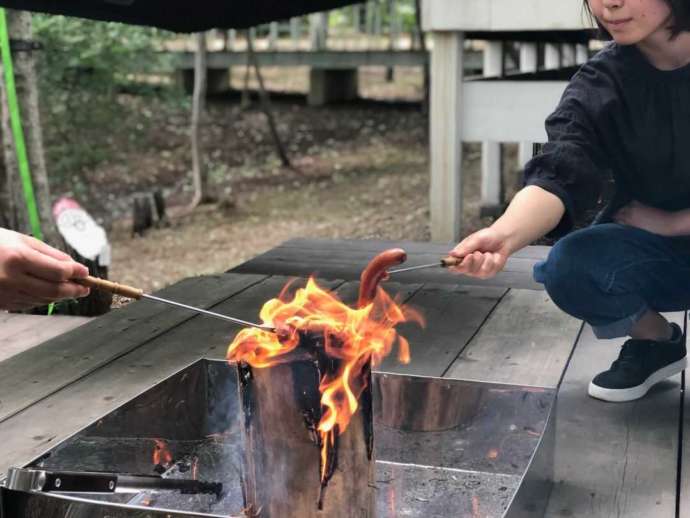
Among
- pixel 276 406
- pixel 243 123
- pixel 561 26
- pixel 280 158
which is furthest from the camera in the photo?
pixel 243 123

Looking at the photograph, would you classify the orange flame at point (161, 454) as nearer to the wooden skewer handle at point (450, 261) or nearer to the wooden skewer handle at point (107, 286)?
the wooden skewer handle at point (107, 286)

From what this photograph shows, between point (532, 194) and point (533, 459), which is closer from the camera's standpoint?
point (533, 459)

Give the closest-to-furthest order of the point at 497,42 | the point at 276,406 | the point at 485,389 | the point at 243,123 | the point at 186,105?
1. the point at 276,406
2. the point at 485,389
3. the point at 497,42
4. the point at 186,105
5. the point at 243,123

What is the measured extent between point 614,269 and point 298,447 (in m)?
0.94

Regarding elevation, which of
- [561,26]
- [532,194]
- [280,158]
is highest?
[561,26]

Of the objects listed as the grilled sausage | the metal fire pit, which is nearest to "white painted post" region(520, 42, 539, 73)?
the metal fire pit

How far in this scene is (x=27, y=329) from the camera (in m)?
3.06

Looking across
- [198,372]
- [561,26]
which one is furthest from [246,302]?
[561,26]

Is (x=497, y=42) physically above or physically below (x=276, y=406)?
above

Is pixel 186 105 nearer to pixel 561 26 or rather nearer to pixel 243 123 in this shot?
pixel 243 123

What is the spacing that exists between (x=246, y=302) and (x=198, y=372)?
43.2 inches

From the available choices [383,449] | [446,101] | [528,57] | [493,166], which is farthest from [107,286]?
[528,57]

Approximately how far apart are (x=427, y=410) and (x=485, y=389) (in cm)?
15

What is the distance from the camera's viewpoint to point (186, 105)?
29.4ft
